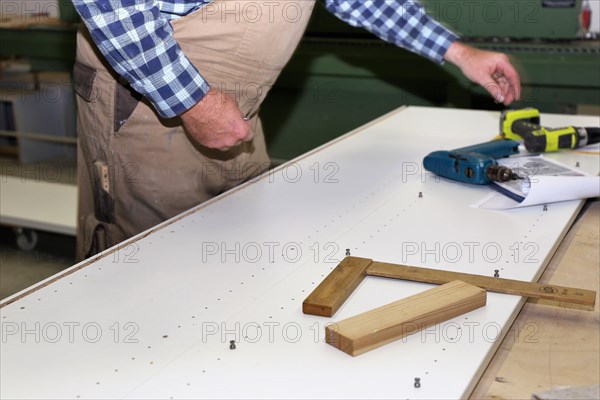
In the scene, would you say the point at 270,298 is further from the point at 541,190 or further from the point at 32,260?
the point at 32,260

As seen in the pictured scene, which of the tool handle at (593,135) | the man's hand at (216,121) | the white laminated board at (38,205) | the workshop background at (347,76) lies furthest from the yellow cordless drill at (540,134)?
the white laminated board at (38,205)

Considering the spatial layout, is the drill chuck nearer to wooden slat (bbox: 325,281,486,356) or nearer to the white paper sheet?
the white paper sheet

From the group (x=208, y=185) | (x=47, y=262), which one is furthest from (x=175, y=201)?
(x=47, y=262)

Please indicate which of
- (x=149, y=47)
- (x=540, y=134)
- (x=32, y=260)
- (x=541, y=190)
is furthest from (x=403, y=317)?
(x=32, y=260)

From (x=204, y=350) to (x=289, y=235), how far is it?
1.34ft

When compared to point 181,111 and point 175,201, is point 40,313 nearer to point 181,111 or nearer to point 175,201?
point 181,111

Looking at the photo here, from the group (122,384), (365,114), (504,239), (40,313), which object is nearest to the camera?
(122,384)

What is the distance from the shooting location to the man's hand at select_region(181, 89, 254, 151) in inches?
55.1

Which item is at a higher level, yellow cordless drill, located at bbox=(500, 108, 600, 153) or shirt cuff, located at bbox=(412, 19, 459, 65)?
shirt cuff, located at bbox=(412, 19, 459, 65)

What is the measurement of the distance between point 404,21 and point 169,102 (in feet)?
2.67

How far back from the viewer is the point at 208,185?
171cm

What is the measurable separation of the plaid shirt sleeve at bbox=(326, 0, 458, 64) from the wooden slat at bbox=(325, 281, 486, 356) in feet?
3.43

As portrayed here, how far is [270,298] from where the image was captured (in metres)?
1.07

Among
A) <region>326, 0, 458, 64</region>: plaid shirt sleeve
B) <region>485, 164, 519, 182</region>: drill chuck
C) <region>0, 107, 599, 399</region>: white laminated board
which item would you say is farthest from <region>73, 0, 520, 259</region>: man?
<region>485, 164, 519, 182</region>: drill chuck
